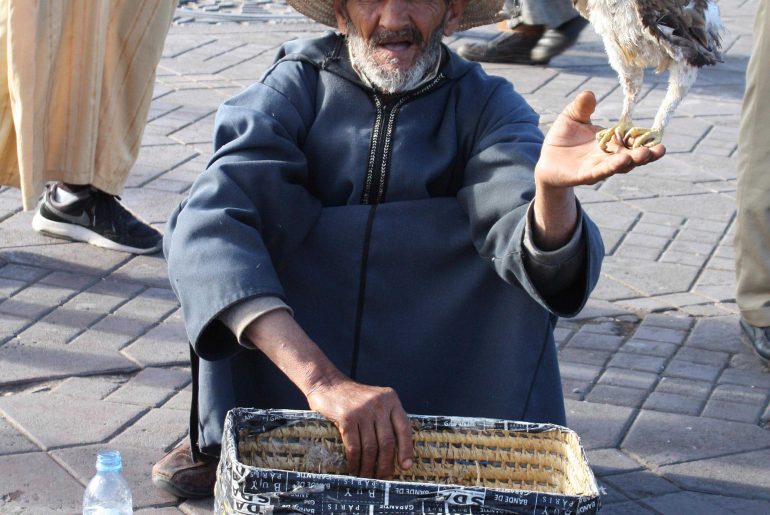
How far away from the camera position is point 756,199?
11.8 ft

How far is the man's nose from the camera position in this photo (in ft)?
8.45

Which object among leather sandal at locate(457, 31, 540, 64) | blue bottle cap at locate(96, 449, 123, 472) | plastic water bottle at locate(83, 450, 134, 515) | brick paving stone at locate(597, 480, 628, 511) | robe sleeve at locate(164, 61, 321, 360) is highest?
robe sleeve at locate(164, 61, 321, 360)

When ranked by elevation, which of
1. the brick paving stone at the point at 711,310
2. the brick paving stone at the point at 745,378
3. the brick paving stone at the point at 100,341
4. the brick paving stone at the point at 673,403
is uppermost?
the brick paving stone at the point at 673,403

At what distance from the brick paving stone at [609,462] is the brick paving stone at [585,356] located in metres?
0.54

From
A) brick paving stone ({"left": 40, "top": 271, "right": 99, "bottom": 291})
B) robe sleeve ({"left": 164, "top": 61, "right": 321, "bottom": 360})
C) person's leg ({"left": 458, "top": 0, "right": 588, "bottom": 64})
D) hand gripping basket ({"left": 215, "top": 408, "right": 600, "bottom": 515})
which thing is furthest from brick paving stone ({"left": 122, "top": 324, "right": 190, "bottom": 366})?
person's leg ({"left": 458, "top": 0, "right": 588, "bottom": 64})

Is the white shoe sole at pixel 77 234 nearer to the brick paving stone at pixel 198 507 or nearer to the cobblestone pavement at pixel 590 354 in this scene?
the cobblestone pavement at pixel 590 354

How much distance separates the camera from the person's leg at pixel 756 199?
3.54 meters

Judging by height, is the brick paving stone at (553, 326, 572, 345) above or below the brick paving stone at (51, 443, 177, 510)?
below

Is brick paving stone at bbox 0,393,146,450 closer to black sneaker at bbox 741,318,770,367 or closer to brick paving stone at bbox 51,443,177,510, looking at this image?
brick paving stone at bbox 51,443,177,510

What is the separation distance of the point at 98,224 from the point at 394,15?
1.98m

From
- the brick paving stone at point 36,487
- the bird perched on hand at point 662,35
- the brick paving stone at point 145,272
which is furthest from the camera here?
the brick paving stone at point 145,272

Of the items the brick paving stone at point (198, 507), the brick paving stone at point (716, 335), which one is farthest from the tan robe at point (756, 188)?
the brick paving stone at point (198, 507)

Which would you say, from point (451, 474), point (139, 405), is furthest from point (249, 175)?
point (139, 405)

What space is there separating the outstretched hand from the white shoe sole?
231 centimetres
